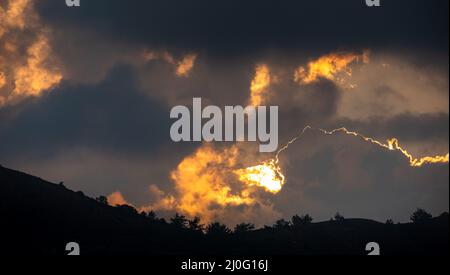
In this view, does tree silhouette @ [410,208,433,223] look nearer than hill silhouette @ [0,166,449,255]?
No

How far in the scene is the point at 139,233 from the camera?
85750 millimetres

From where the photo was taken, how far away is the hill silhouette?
74.6 meters

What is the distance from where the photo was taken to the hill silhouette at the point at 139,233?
245ft

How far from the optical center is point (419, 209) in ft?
379

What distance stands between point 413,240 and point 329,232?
14523 millimetres

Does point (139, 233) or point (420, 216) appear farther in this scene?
point (420, 216)

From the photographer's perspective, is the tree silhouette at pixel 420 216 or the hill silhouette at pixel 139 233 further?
the tree silhouette at pixel 420 216
